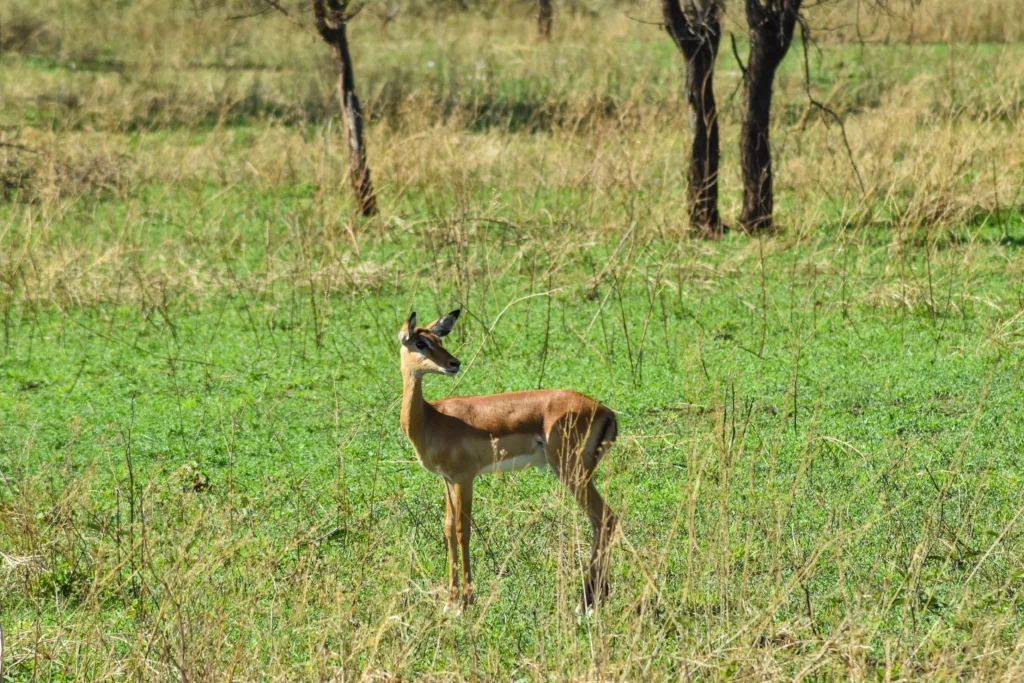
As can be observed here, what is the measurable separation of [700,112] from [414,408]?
6.66m

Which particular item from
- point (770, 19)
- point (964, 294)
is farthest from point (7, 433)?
point (770, 19)

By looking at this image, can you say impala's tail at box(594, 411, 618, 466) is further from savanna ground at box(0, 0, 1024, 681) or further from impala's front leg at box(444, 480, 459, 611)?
impala's front leg at box(444, 480, 459, 611)

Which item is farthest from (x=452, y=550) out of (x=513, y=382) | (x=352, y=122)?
(x=352, y=122)

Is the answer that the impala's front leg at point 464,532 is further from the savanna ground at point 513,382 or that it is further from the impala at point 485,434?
the savanna ground at point 513,382

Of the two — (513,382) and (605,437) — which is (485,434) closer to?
(605,437)

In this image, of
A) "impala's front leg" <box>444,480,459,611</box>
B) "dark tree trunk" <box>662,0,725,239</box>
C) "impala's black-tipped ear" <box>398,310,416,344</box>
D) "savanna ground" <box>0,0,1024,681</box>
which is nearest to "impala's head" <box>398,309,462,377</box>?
"impala's black-tipped ear" <box>398,310,416,344</box>

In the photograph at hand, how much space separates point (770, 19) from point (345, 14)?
357 centimetres

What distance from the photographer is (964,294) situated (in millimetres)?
8398

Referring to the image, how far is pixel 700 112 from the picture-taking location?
10742mm

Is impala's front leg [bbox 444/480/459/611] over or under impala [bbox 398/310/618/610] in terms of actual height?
under

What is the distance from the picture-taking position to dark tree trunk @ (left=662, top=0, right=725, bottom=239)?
1055 cm

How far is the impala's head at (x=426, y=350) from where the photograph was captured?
15.1ft

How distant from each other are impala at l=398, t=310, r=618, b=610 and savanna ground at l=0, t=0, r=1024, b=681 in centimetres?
17

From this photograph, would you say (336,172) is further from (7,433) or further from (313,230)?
(7,433)
